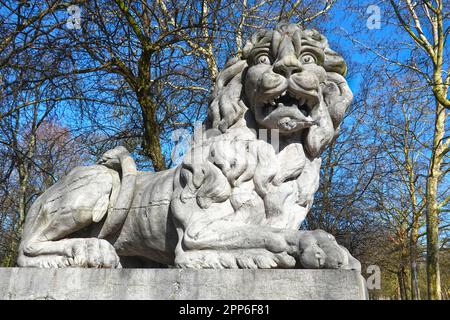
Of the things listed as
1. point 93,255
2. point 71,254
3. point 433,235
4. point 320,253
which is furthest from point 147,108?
point 433,235

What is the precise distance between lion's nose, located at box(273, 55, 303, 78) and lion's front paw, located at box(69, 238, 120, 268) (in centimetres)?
194

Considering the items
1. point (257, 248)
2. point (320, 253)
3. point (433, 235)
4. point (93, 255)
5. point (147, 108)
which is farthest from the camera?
point (433, 235)

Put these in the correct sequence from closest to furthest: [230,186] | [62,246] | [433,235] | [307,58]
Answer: [230,186] → [62,246] → [307,58] → [433,235]

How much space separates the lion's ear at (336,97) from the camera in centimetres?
393

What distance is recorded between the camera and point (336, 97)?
394 cm

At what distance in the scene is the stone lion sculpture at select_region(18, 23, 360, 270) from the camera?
11.1ft

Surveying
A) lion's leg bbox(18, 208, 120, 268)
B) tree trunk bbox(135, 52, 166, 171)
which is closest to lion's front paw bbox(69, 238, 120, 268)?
lion's leg bbox(18, 208, 120, 268)

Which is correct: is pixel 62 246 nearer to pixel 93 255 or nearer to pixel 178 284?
Result: pixel 93 255

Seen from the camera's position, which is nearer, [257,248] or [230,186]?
[257,248]

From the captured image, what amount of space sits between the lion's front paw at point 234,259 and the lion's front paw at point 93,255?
566 mm

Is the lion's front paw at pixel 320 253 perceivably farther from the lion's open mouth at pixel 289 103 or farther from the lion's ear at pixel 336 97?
the lion's ear at pixel 336 97

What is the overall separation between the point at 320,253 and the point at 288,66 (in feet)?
5.03

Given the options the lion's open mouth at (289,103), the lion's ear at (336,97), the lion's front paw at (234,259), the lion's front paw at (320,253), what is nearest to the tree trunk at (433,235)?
the lion's ear at (336,97)
